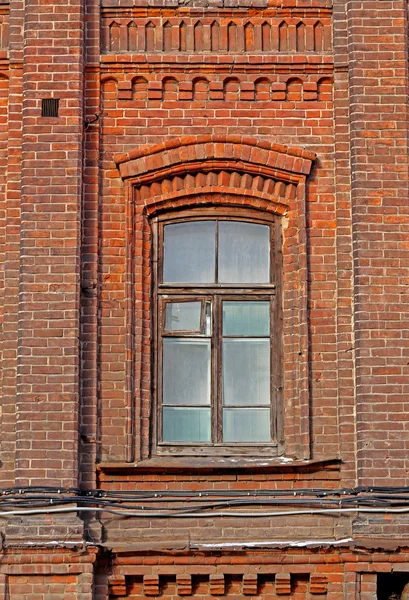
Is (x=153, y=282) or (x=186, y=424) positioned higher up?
(x=153, y=282)

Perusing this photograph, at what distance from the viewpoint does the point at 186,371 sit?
11.0 meters

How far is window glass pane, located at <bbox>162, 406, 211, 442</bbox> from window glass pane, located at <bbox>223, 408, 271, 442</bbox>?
17 centimetres

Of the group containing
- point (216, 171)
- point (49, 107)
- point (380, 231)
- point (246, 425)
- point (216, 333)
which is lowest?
point (246, 425)

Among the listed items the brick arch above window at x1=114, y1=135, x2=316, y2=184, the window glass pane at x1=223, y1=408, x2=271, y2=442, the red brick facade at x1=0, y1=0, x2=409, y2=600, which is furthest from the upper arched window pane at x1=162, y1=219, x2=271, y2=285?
the window glass pane at x1=223, y1=408, x2=271, y2=442

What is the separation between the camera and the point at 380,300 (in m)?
10.8

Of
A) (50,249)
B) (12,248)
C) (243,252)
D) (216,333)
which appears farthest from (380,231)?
(12,248)

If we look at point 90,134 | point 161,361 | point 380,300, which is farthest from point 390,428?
point 90,134

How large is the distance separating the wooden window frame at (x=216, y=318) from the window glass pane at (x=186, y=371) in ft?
Answer: 0.19

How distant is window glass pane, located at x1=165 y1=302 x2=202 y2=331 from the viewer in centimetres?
1112

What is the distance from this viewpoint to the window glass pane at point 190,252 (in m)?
11.2

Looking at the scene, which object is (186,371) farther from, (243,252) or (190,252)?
(243,252)

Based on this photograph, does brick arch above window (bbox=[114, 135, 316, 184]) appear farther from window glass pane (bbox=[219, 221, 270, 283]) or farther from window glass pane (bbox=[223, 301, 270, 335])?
window glass pane (bbox=[223, 301, 270, 335])

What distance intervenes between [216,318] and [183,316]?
0.94 feet

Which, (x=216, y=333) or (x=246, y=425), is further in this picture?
(x=216, y=333)
